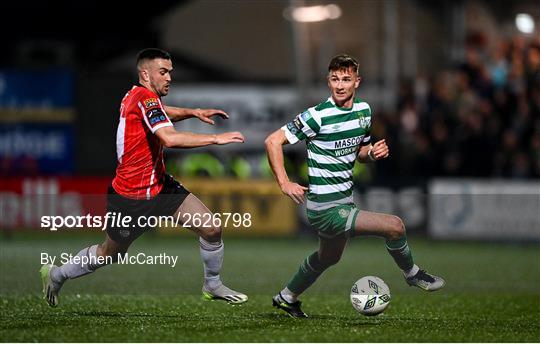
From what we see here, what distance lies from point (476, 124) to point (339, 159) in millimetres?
10767

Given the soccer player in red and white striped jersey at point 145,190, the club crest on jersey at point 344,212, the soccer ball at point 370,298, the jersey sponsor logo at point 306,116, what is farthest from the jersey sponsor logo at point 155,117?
the soccer ball at point 370,298

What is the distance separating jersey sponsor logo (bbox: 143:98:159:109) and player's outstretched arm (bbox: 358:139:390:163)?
1.66 metres

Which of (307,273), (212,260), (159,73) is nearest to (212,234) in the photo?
(212,260)

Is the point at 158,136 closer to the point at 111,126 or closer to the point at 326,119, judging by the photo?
the point at 326,119

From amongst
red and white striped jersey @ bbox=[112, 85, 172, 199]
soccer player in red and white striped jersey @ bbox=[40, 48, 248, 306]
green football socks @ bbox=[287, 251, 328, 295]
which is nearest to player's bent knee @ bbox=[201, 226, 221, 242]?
soccer player in red and white striped jersey @ bbox=[40, 48, 248, 306]

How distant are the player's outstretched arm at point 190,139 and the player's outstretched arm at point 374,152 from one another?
1.07 meters

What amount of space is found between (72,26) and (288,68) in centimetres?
548

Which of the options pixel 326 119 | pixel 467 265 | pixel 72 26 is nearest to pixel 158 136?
pixel 326 119

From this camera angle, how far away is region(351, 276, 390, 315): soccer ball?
8.47 metres

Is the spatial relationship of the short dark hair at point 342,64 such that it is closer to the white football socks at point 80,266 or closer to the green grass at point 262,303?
the green grass at point 262,303

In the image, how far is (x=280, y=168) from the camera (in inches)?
316

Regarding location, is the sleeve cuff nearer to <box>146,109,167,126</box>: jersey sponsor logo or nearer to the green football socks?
<box>146,109,167,126</box>: jersey sponsor logo

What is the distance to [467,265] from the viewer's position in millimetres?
14688

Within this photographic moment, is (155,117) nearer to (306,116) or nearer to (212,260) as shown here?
(306,116)
